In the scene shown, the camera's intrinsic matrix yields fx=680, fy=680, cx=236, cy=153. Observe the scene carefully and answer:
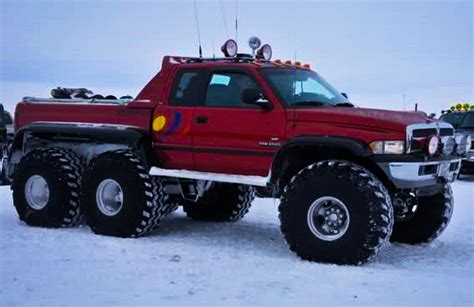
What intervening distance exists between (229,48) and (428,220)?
3.09m

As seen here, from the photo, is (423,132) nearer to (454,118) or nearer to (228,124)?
(228,124)

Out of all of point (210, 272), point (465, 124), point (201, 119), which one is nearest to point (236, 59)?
point (201, 119)

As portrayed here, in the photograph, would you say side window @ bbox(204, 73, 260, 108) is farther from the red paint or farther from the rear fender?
the rear fender

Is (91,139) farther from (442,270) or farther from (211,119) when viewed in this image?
(442,270)

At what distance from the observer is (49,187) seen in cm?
863

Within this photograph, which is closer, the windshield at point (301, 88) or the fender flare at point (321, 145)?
the fender flare at point (321, 145)

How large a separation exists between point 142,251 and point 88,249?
0.58 meters

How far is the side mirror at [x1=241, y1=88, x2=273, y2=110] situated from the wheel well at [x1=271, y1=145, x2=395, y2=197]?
1.80 ft

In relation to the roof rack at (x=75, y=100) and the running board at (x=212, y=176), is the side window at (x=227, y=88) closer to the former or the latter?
the running board at (x=212, y=176)

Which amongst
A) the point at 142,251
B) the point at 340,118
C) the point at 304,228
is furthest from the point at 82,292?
the point at 340,118

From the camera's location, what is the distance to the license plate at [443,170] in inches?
272

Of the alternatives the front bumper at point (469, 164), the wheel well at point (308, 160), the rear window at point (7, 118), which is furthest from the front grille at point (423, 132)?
the rear window at point (7, 118)

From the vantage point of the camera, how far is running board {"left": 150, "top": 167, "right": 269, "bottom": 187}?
7.20 metres

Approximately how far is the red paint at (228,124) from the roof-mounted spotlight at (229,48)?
0.39 metres
